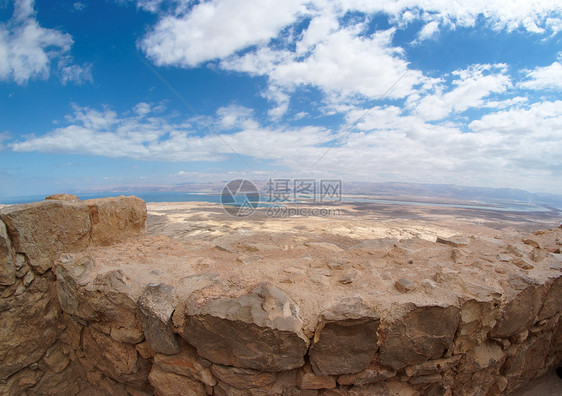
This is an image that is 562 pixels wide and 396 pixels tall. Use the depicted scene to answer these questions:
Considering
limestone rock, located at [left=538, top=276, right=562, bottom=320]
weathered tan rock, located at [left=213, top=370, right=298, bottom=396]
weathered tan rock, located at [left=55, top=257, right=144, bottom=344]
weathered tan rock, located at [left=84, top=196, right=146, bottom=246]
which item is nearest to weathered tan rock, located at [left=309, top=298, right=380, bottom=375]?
weathered tan rock, located at [left=213, top=370, right=298, bottom=396]

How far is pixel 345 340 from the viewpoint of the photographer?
2381 mm

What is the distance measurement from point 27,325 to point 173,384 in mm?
2347

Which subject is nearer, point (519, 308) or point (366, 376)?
point (366, 376)

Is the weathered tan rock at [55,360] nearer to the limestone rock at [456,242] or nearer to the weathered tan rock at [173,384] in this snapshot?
the weathered tan rock at [173,384]

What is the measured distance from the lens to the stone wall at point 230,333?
2406mm

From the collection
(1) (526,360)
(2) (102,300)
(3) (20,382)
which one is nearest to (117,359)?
(2) (102,300)

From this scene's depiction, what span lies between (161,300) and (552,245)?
257 inches

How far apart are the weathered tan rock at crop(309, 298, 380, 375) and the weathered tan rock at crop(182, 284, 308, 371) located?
0.18 m

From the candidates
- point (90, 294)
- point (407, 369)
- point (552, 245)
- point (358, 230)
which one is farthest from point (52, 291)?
point (358, 230)

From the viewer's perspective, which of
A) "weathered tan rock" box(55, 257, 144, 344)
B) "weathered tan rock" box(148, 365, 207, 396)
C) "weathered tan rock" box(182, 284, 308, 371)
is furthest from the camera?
"weathered tan rock" box(55, 257, 144, 344)

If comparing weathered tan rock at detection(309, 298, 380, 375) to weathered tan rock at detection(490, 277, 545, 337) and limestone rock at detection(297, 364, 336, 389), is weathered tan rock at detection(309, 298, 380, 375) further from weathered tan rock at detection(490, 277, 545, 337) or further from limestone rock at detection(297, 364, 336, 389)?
weathered tan rock at detection(490, 277, 545, 337)

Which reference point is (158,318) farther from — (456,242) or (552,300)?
(456,242)

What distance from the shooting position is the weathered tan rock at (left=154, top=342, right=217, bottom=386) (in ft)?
8.50

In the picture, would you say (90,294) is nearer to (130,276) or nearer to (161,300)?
(130,276)
